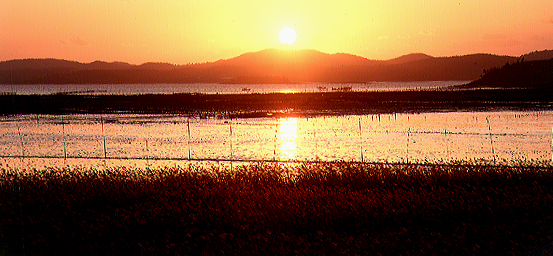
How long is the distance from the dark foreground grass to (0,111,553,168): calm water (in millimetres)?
13605

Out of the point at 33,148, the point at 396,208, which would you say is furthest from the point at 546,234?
the point at 33,148

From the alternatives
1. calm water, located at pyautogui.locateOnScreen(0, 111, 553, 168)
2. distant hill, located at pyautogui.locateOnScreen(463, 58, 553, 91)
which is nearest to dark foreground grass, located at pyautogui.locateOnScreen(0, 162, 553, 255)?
calm water, located at pyautogui.locateOnScreen(0, 111, 553, 168)

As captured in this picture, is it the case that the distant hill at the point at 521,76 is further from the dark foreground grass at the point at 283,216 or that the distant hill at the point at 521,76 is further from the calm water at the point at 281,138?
the dark foreground grass at the point at 283,216

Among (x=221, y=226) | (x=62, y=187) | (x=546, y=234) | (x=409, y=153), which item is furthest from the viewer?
(x=409, y=153)

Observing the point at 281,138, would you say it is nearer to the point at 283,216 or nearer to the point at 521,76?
the point at 283,216

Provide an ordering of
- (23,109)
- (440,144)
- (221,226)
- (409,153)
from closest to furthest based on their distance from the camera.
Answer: (221,226) → (409,153) → (440,144) → (23,109)

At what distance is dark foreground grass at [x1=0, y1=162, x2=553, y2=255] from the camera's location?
48.1ft

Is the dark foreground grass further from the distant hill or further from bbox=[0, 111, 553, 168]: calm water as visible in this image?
the distant hill

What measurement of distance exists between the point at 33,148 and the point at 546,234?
37.7 m

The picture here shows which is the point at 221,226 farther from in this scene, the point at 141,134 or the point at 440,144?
the point at 141,134

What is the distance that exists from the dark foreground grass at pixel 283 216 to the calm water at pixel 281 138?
13.6 m

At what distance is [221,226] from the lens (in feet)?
53.5

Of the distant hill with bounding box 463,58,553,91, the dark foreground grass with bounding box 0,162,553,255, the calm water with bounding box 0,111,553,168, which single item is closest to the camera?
the dark foreground grass with bounding box 0,162,553,255

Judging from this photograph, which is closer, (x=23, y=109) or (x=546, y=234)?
(x=546, y=234)
